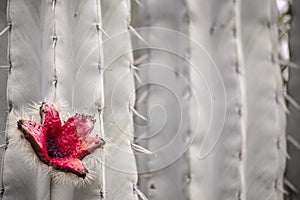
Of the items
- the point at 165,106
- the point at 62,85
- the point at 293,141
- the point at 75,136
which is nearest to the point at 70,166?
the point at 75,136

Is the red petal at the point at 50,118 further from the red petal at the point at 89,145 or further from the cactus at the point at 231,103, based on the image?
the cactus at the point at 231,103

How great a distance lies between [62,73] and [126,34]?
24 cm

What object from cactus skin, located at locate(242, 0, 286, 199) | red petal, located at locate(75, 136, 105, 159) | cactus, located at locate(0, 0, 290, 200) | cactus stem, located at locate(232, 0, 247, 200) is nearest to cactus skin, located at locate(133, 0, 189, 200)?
cactus, located at locate(0, 0, 290, 200)

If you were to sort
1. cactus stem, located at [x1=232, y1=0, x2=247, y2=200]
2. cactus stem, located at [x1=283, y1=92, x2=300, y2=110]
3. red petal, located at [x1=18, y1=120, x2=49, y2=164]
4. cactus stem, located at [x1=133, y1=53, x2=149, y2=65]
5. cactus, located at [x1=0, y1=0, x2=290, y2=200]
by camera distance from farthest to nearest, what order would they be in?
cactus stem, located at [x1=283, y1=92, x2=300, y2=110] < cactus stem, located at [x1=133, y1=53, x2=149, y2=65] < cactus stem, located at [x1=232, y1=0, x2=247, y2=200] < cactus, located at [x1=0, y1=0, x2=290, y2=200] < red petal, located at [x1=18, y1=120, x2=49, y2=164]

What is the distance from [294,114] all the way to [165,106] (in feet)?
1.56

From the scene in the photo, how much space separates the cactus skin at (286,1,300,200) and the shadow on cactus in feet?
2.74

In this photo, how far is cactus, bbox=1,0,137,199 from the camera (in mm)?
1091

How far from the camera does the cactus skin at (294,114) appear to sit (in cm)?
164

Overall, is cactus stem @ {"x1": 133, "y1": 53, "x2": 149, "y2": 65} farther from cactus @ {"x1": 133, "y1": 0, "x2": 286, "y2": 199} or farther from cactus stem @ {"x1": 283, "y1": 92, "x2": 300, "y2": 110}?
cactus stem @ {"x1": 283, "y1": 92, "x2": 300, "y2": 110}

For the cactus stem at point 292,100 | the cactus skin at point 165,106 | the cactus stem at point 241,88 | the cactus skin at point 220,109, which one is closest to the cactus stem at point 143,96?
the cactus skin at point 165,106

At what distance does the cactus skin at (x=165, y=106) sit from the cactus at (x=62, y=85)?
0.22m

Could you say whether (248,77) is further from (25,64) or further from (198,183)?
(25,64)

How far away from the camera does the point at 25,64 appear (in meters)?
1.16

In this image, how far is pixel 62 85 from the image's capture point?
110 centimetres
